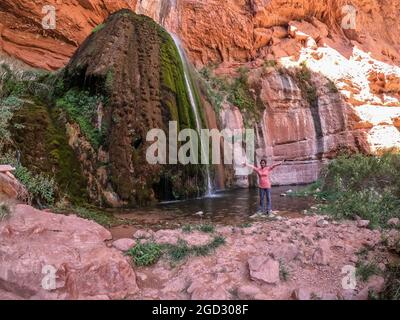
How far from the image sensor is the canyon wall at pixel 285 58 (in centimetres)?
1436

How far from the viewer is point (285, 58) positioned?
16812mm

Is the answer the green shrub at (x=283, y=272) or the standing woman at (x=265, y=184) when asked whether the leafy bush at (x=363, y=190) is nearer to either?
the standing woman at (x=265, y=184)

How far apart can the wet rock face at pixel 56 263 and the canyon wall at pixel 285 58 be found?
382 inches

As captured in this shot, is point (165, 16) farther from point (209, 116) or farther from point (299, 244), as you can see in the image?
point (299, 244)

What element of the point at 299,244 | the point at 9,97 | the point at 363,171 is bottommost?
the point at 299,244

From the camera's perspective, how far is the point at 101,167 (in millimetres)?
8055

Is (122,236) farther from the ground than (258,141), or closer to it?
closer to it

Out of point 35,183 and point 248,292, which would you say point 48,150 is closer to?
point 35,183

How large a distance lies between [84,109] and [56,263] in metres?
5.55

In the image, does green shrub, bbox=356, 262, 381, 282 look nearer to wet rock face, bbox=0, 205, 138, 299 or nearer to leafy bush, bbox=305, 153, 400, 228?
leafy bush, bbox=305, 153, 400, 228

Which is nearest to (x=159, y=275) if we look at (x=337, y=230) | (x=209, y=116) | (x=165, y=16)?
(x=337, y=230)

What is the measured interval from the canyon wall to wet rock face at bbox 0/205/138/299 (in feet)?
31.8
